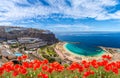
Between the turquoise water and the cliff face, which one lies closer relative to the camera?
the turquoise water

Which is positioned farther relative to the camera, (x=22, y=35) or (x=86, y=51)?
(x=22, y=35)

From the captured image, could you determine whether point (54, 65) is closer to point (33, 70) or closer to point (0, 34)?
point (33, 70)

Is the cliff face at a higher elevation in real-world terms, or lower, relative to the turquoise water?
higher

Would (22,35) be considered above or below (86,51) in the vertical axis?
above

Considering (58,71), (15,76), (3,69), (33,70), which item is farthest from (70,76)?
(3,69)

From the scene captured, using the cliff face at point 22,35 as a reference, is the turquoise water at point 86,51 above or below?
below

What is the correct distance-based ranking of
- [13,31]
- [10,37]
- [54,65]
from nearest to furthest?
1. [54,65]
2. [10,37]
3. [13,31]

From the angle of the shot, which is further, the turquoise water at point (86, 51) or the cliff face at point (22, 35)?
the cliff face at point (22, 35)

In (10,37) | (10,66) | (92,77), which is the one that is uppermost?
(10,66)

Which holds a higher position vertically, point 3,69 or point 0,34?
point 3,69

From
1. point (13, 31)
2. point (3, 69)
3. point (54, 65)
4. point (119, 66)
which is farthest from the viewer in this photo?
point (13, 31)

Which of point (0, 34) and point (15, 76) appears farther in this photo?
point (0, 34)
